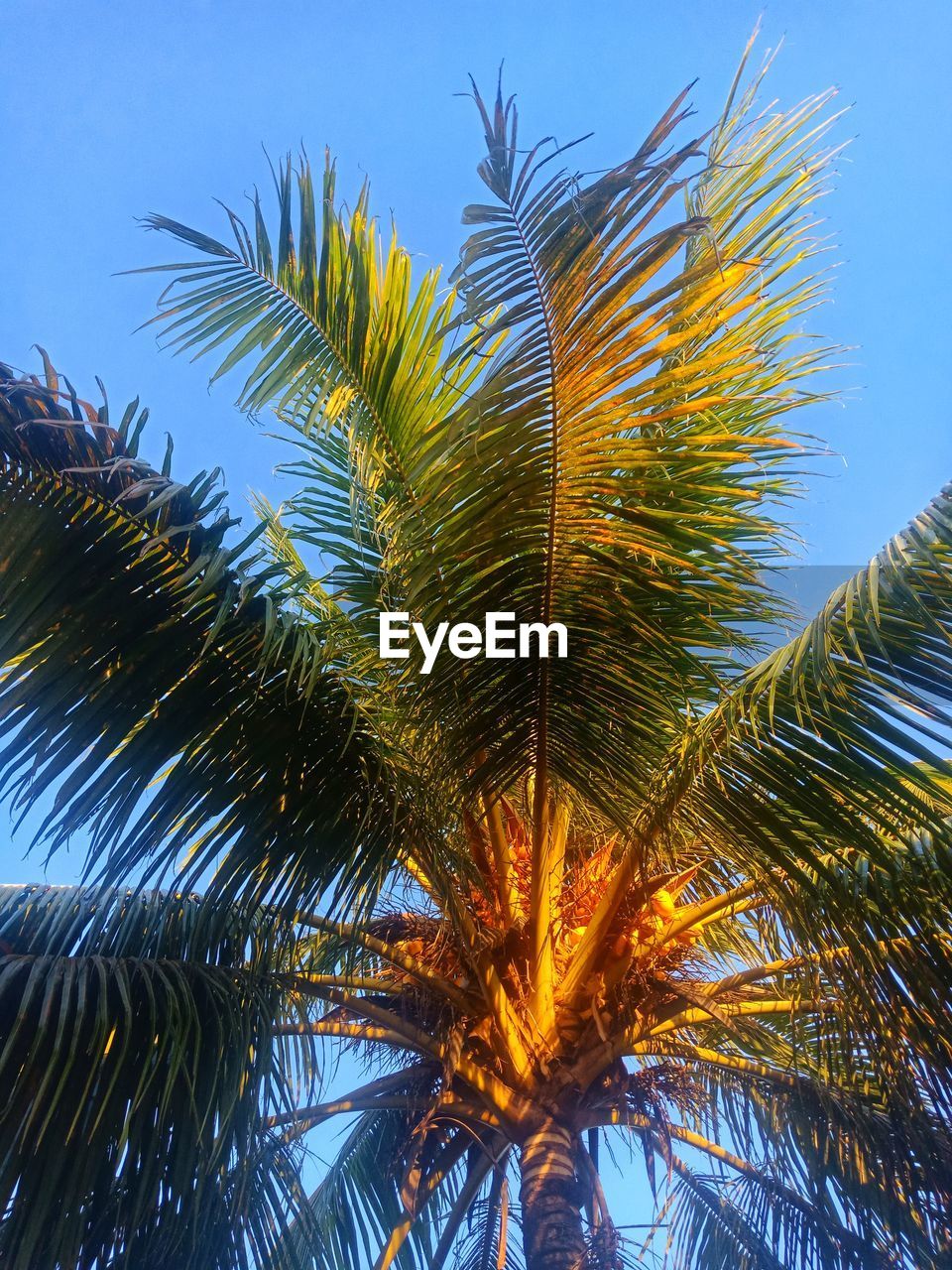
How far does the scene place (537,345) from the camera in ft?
7.32

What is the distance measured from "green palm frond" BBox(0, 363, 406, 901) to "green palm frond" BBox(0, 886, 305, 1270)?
0.26m

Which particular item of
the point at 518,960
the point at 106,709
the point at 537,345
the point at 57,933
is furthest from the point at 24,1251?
the point at 537,345

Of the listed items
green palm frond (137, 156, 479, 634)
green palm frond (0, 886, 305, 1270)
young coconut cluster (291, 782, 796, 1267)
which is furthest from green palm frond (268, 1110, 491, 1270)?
green palm frond (137, 156, 479, 634)

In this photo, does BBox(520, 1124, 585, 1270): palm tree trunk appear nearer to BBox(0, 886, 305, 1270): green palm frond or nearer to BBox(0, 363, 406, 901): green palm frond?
BBox(0, 886, 305, 1270): green palm frond

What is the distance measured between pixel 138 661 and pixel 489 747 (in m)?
0.93

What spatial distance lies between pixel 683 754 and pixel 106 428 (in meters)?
1.59

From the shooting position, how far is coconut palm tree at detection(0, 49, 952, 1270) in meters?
2.29

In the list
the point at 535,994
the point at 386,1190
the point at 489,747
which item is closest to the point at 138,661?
the point at 489,747

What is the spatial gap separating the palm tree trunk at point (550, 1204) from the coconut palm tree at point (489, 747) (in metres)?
0.01

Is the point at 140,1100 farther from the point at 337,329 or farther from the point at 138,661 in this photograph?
the point at 337,329

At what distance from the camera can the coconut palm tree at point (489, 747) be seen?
229 centimetres

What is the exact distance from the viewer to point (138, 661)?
2555 millimetres

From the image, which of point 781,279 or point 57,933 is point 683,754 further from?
point 57,933

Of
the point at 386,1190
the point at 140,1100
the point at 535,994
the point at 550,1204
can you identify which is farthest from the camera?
the point at 386,1190
